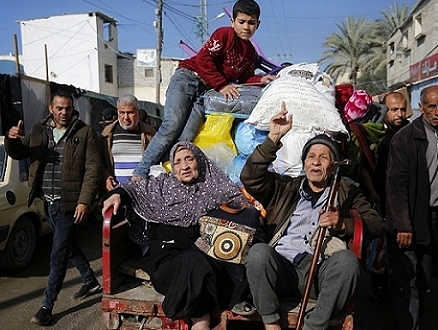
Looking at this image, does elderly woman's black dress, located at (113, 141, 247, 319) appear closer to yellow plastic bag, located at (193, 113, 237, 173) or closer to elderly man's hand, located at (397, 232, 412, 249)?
yellow plastic bag, located at (193, 113, 237, 173)

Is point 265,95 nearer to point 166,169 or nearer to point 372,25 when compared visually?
point 166,169

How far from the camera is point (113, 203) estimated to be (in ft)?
9.21

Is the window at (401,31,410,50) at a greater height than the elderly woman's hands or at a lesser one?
greater

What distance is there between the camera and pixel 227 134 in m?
3.75

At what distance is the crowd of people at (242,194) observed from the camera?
259 centimetres

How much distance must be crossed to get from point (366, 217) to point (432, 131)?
95 centimetres

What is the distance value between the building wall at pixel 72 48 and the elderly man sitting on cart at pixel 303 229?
99.6ft

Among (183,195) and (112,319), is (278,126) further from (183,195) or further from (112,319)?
(112,319)

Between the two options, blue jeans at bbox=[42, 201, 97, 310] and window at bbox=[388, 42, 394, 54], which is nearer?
blue jeans at bbox=[42, 201, 97, 310]

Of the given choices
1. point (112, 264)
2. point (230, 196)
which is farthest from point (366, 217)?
point (112, 264)

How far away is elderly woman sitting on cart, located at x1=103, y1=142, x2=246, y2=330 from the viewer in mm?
2557

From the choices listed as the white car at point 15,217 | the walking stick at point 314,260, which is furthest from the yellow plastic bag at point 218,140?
the white car at point 15,217

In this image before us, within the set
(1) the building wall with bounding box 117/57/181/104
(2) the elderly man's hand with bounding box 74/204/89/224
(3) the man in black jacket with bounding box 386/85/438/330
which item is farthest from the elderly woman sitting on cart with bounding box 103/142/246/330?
(1) the building wall with bounding box 117/57/181/104

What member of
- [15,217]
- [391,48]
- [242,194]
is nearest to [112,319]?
[242,194]
